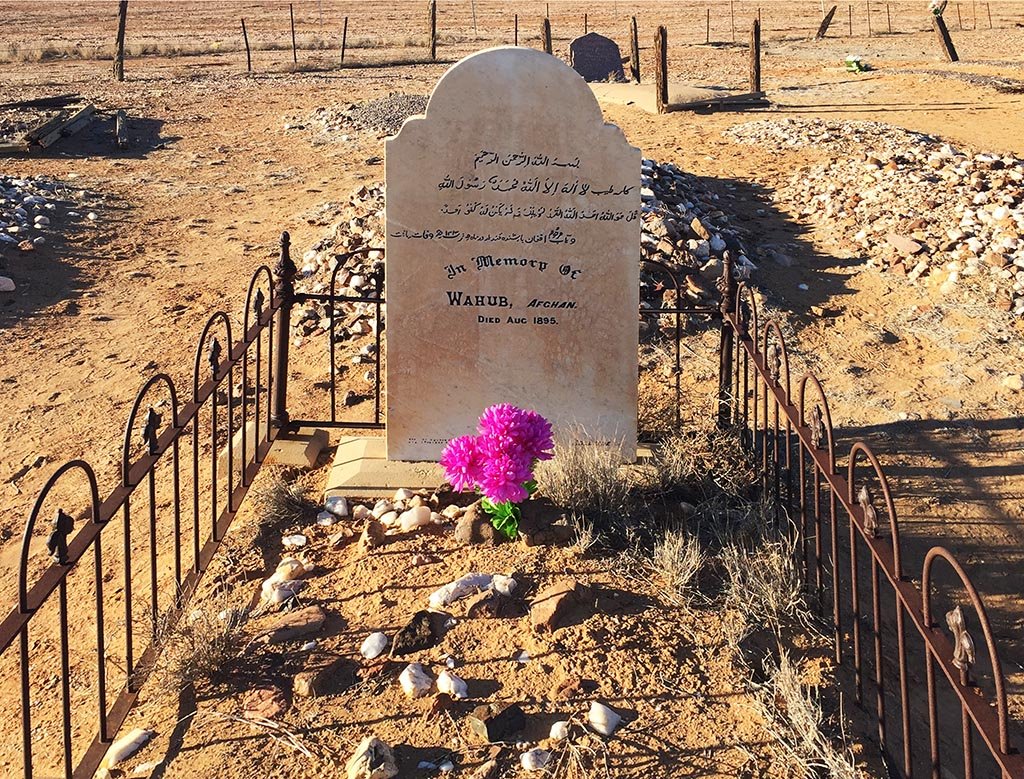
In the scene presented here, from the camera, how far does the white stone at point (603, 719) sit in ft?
11.3

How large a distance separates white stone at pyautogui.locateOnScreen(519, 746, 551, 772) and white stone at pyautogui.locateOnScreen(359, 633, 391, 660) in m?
0.77

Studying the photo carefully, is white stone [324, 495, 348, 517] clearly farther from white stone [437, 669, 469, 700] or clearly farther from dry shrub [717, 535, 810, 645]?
dry shrub [717, 535, 810, 645]

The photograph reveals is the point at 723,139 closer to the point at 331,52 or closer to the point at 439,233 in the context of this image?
the point at 439,233

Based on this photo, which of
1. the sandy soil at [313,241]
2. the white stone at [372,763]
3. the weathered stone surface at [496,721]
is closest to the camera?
the white stone at [372,763]

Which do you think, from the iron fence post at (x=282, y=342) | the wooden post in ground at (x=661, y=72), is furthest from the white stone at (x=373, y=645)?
the wooden post in ground at (x=661, y=72)

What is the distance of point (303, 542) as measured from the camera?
4883mm

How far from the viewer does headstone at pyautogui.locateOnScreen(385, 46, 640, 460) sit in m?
5.16

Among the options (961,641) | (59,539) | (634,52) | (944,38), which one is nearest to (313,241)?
(59,539)

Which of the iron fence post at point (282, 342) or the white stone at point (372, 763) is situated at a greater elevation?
the iron fence post at point (282, 342)

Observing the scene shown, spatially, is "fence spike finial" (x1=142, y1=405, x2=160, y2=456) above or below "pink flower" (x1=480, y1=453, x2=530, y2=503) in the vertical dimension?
above

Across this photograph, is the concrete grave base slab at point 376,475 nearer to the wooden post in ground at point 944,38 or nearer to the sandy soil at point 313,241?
the sandy soil at point 313,241

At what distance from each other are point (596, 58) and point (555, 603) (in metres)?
21.8

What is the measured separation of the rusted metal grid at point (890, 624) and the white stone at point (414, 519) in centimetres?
163

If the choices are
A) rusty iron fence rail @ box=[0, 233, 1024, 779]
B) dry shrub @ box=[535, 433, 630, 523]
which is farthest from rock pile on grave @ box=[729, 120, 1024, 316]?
dry shrub @ box=[535, 433, 630, 523]
